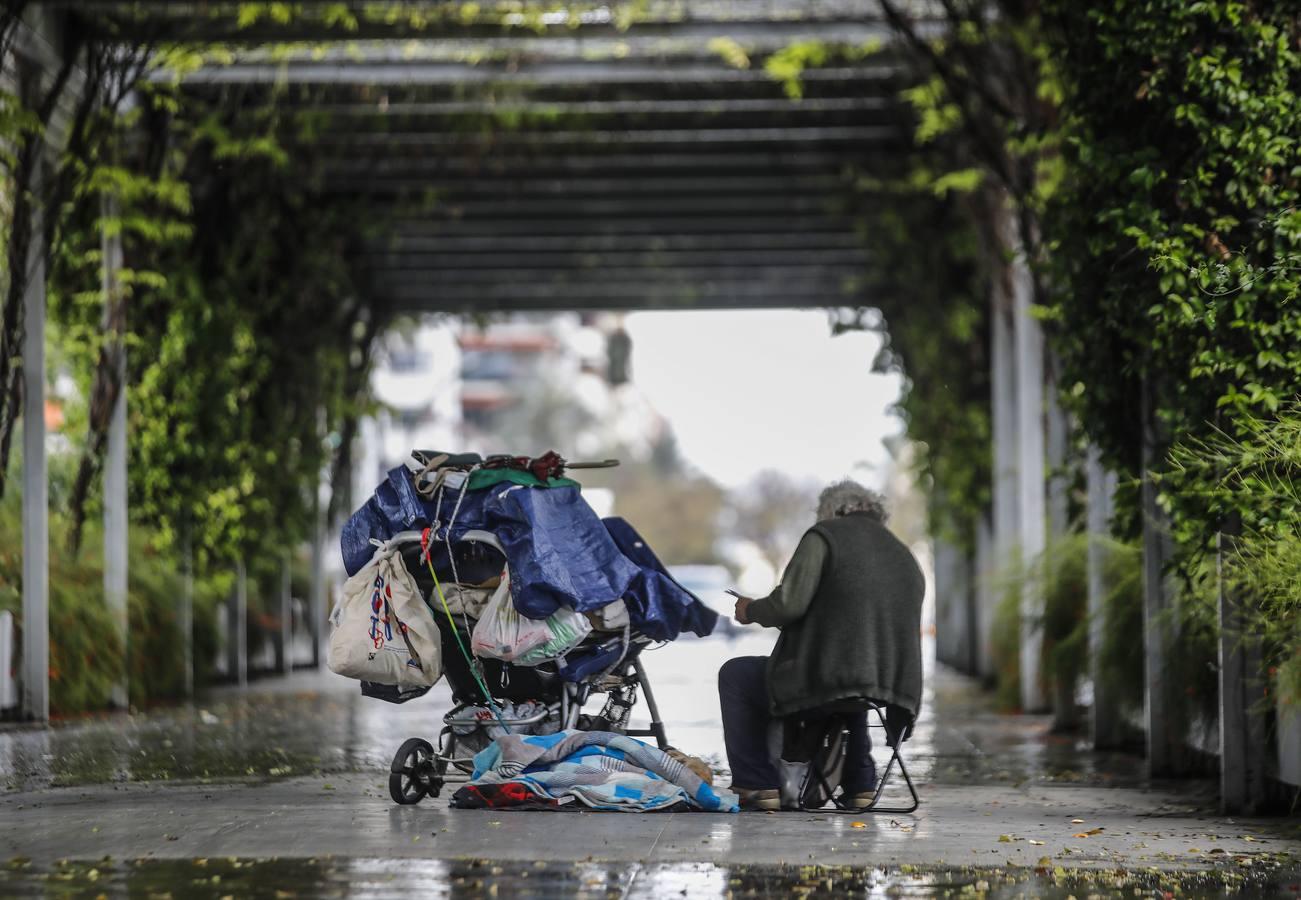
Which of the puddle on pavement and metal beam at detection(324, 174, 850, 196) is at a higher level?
metal beam at detection(324, 174, 850, 196)

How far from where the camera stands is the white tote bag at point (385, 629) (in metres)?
8.09

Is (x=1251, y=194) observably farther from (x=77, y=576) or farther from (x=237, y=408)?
(x=237, y=408)

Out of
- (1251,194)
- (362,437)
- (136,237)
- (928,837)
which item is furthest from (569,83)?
(928,837)

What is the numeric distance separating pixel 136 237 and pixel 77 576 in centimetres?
299

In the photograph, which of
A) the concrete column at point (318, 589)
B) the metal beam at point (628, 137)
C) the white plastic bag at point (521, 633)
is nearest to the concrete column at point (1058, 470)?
the metal beam at point (628, 137)

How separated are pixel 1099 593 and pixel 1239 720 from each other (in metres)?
3.04

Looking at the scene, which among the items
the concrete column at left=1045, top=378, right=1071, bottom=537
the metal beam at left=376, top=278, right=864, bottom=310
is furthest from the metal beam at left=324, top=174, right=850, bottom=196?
the concrete column at left=1045, top=378, right=1071, bottom=537

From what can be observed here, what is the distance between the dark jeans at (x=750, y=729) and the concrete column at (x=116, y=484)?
705 centimetres

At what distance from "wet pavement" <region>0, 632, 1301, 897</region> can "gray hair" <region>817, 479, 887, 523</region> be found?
1.33 m

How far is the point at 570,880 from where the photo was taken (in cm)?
623

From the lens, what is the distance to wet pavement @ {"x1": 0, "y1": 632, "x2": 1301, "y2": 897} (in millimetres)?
6242

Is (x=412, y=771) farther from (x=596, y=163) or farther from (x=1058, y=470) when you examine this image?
(x=596, y=163)

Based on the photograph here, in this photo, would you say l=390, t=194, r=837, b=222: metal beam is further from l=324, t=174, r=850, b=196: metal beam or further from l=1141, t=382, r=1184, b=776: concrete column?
l=1141, t=382, r=1184, b=776: concrete column

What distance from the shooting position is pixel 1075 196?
10094mm
